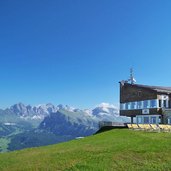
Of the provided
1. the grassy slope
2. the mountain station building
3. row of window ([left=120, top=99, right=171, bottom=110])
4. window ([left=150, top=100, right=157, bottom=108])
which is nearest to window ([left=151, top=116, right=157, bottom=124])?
the mountain station building

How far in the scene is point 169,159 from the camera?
2636 cm

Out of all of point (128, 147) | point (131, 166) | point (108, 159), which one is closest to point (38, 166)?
point (108, 159)

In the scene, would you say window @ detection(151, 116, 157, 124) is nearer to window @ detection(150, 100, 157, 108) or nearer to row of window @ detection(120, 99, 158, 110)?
window @ detection(150, 100, 157, 108)

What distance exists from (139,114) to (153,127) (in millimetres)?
20737

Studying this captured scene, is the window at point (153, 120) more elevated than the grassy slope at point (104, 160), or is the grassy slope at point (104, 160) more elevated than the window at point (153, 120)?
the window at point (153, 120)

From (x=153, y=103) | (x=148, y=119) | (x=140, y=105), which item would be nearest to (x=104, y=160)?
(x=153, y=103)

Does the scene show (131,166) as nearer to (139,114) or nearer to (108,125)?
(108,125)

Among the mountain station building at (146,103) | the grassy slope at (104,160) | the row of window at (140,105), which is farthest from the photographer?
the row of window at (140,105)

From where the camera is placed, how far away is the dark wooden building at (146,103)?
6400cm

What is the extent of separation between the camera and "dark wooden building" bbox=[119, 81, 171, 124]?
64000mm

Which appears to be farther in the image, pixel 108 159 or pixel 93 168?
pixel 108 159

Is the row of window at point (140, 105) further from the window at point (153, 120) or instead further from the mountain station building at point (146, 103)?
the window at point (153, 120)

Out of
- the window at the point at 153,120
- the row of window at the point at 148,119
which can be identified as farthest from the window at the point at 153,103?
the window at the point at 153,120

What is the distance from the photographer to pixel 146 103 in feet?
221
